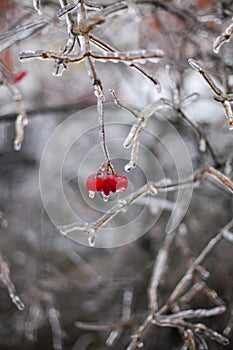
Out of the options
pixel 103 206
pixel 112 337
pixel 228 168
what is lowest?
pixel 103 206

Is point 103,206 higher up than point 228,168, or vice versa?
point 228,168

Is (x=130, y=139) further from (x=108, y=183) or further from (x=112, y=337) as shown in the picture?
(x=112, y=337)

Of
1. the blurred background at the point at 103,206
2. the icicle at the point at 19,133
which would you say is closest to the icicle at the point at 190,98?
the icicle at the point at 19,133

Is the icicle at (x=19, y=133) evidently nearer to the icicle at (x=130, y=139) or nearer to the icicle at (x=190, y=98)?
the icicle at (x=130, y=139)

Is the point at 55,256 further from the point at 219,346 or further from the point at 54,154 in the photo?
the point at 219,346

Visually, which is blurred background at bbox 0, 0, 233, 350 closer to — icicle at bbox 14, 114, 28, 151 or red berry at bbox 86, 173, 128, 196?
icicle at bbox 14, 114, 28, 151

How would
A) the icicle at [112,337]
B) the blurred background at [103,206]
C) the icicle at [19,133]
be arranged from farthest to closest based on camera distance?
1. the blurred background at [103,206]
2. the icicle at [112,337]
3. the icicle at [19,133]

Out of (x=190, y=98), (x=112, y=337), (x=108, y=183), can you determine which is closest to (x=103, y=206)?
(x=112, y=337)

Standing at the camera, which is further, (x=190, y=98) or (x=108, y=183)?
(x=190, y=98)

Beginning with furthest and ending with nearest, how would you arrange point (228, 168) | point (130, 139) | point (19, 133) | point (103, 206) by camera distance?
point (103, 206) < point (228, 168) < point (19, 133) < point (130, 139)

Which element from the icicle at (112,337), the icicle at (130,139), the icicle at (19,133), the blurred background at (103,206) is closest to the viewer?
the icicle at (130,139)

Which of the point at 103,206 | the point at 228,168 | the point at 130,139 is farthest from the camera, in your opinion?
the point at 103,206
